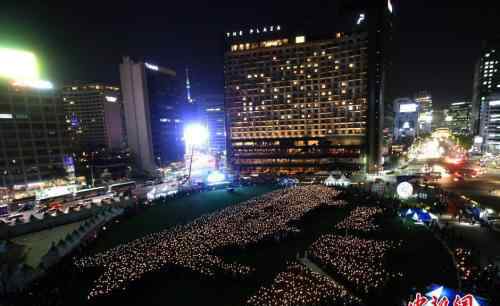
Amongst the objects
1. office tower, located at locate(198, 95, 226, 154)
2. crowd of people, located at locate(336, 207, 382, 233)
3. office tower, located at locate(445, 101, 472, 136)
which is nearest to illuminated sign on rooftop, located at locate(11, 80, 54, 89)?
crowd of people, located at locate(336, 207, 382, 233)

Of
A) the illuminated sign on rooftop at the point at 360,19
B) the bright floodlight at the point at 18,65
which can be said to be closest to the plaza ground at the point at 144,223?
the bright floodlight at the point at 18,65

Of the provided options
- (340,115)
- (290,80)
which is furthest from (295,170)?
(290,80)

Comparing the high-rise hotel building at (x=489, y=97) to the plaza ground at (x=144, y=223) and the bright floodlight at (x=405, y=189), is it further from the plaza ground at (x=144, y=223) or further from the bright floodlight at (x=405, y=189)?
the plaza ground at (x=144, y=223)

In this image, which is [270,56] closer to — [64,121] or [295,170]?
[295,170]

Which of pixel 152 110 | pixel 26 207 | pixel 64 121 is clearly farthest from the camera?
pixel 152 110

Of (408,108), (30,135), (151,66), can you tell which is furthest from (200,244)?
(408,108)

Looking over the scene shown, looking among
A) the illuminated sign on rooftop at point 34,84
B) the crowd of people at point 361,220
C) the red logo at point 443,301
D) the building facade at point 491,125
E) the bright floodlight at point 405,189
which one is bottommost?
the crowd of people at point 361,220

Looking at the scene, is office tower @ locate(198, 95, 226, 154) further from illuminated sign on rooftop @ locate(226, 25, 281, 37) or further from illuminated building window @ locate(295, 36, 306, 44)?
illuminated building window @ locate(295, 36, 306, 44)
